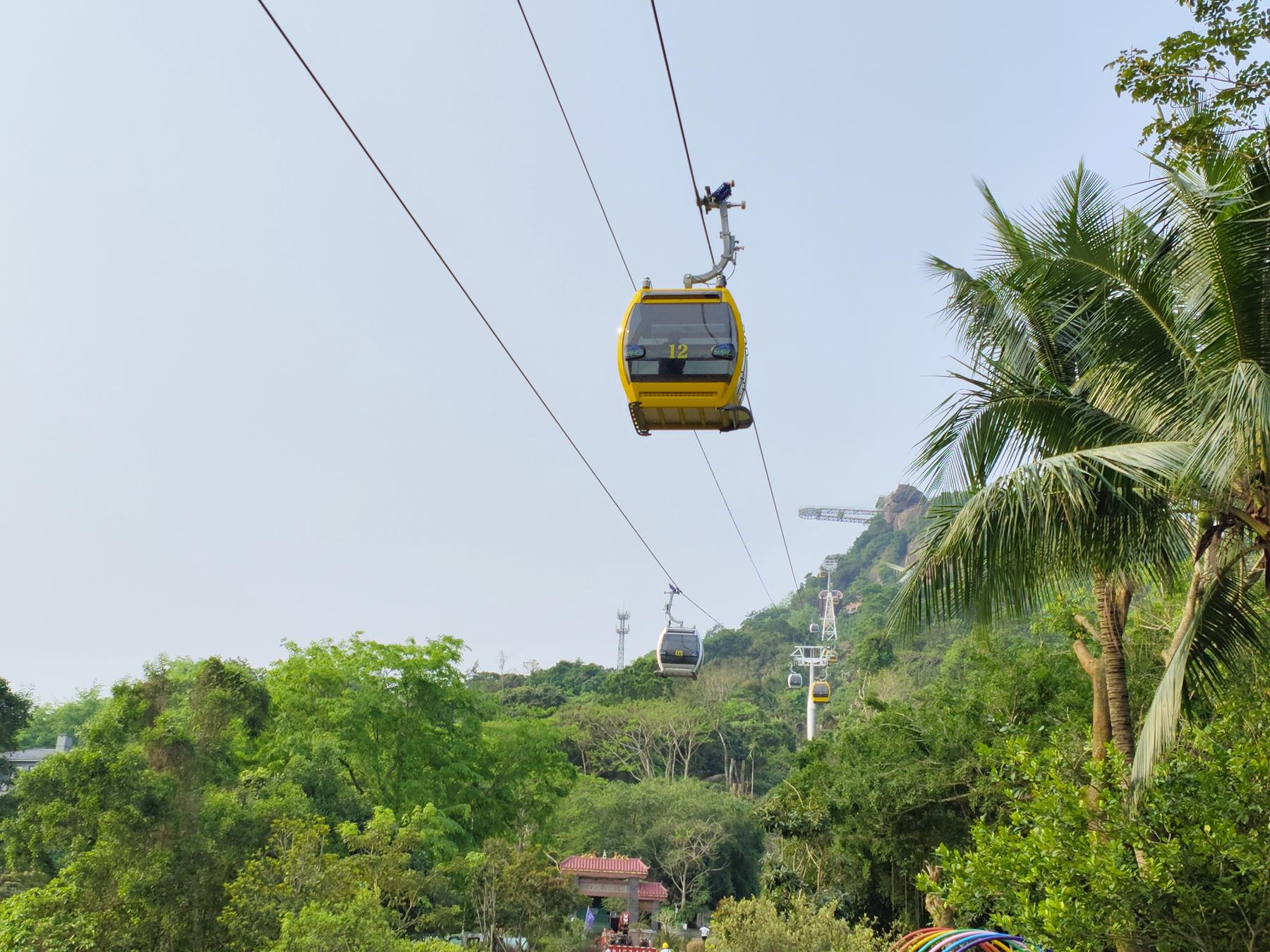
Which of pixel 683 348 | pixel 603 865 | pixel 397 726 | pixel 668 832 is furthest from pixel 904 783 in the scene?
pixel 668 832

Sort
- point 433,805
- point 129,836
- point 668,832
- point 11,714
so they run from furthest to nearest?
point 668,832, point 11,714, point 433,805, point 129,836

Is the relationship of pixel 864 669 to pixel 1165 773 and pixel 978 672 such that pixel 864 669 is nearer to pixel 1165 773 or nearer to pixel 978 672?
pixel 978 672

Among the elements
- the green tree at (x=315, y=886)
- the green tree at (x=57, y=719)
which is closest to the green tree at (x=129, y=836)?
the green tree at (x=315, y=886)

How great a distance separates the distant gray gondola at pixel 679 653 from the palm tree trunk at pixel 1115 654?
1514 cm

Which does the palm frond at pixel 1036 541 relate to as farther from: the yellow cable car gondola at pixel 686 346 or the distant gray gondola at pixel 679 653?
the distant gray gondola at pixel 679 653

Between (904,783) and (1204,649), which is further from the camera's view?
(904,783)

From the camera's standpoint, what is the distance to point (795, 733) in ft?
234

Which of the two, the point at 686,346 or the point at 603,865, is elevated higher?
the point at 686,346

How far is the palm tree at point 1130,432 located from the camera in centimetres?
654

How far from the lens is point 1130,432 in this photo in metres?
7.37

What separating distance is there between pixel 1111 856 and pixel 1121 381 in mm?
3333

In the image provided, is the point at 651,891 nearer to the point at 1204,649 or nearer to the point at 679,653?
the point at 679,653

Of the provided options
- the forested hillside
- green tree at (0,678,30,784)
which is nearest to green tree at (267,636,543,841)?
the forested hillside

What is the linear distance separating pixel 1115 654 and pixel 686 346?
17.0 feet
